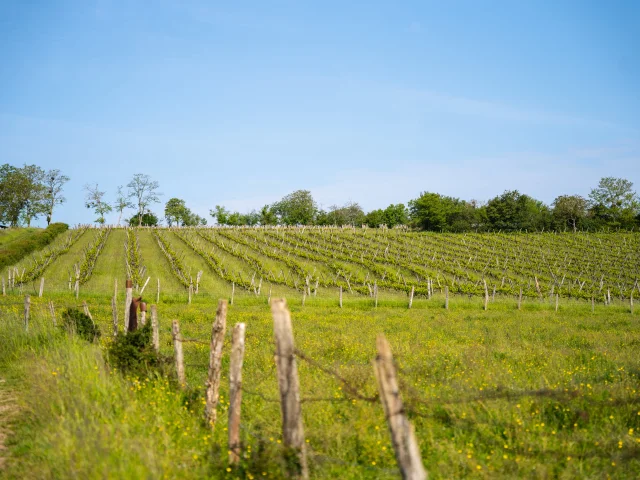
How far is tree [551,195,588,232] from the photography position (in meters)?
93.2

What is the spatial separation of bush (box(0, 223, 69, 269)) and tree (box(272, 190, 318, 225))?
67.6 m

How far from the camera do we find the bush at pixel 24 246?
155 ft

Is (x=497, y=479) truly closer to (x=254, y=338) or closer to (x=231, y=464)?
(x=231, y=464)

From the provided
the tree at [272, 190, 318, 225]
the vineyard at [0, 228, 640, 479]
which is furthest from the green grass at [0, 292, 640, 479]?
the tree at [272, 190, 318, 225]

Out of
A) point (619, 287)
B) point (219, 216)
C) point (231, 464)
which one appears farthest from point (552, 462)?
point (219, 216)

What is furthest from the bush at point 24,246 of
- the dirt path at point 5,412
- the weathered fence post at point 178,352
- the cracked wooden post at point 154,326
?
the weathered fence post at point 178,352

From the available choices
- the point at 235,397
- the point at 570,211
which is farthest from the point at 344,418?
the point at 570,211

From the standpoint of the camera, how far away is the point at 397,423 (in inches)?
161

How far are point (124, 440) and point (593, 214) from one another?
370 feet

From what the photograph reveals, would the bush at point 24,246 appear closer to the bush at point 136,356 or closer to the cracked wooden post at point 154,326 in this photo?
the bush at point 136,356

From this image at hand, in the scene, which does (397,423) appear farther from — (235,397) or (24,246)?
(24,246)

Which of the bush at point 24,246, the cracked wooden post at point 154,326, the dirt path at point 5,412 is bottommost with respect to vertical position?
the dirt path at point 5,412

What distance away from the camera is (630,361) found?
1180 cm

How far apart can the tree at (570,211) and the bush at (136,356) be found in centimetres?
9419
